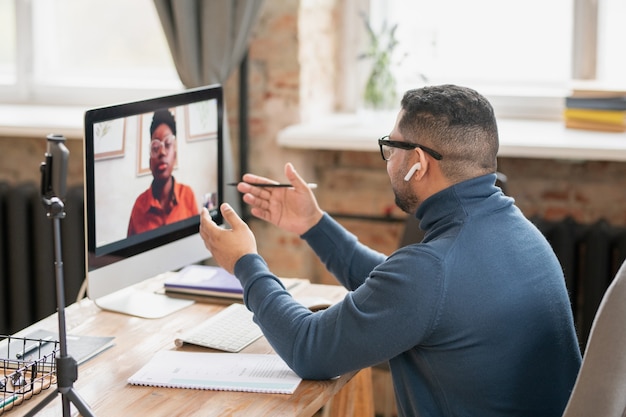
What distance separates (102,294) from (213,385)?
17.7 inches

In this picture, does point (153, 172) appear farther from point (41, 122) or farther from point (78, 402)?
point (41, 122)

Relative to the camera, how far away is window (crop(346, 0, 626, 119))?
11.1 ft

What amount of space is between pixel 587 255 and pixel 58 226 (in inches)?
77.3

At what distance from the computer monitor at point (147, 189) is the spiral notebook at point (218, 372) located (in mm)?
297

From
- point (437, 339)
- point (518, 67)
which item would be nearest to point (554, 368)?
point (437, 339)

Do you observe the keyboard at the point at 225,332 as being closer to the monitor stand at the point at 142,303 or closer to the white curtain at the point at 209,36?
the monitor stand at the point at 142,303

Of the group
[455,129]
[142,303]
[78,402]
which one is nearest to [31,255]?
[142,303]

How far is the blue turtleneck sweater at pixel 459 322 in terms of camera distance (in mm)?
1742

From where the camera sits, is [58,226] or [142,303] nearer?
[58,226]

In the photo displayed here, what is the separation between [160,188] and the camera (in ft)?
7.66

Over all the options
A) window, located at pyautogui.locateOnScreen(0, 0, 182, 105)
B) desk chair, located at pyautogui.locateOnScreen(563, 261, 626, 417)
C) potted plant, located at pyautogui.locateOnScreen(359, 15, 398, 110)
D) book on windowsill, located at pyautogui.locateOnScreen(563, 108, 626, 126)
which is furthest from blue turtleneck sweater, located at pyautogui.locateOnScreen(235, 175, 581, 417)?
window, located at pyautogui.locateOnScreen(0, 0, 182, 105)

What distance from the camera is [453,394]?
181cm

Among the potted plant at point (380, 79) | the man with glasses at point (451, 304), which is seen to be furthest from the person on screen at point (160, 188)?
the potted plant at point (380, 79)

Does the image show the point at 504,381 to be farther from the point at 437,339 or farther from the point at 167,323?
the point at 167,323
